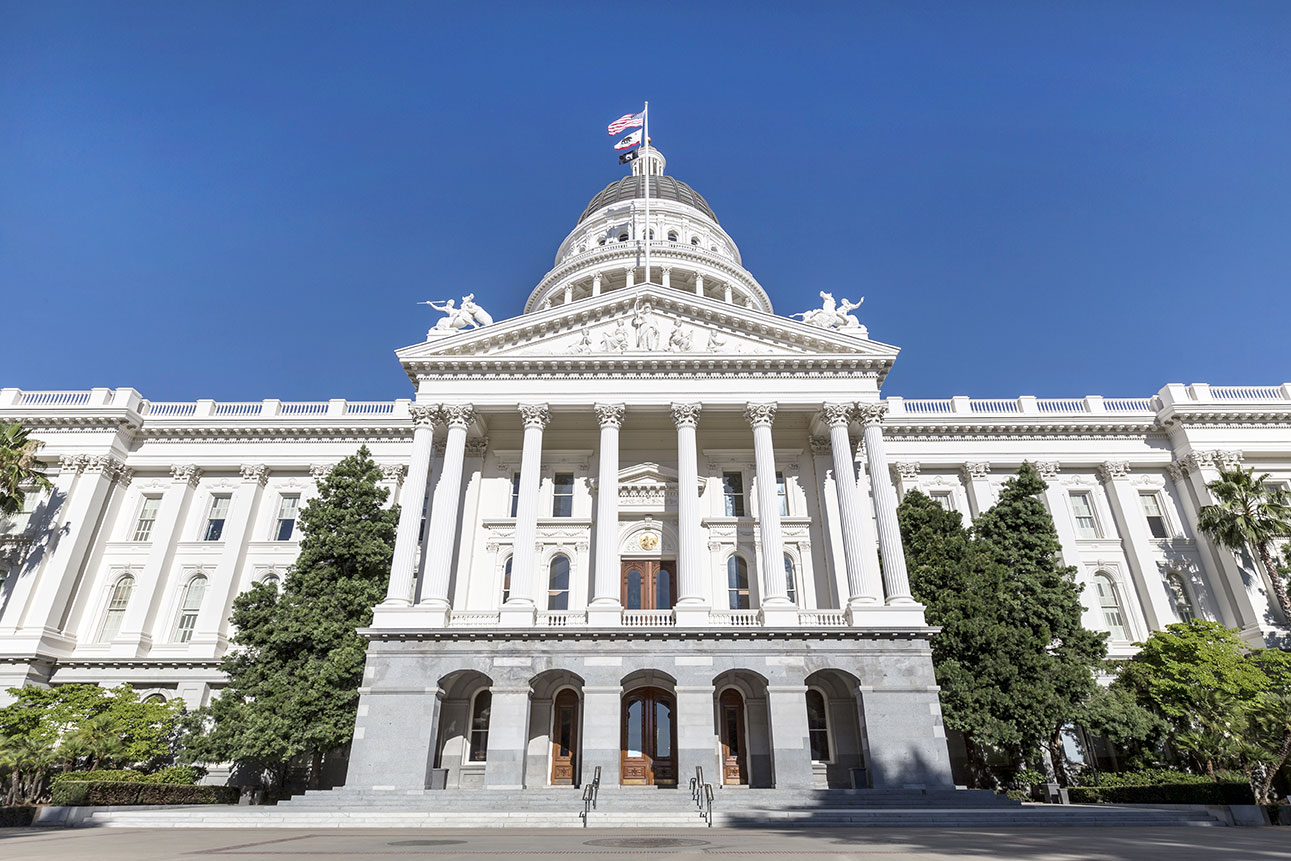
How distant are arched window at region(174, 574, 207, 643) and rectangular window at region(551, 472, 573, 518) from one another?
18171mm

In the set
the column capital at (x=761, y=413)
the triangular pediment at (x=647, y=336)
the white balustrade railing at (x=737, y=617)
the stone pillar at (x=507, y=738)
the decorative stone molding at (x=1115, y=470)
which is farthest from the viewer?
the decorative stone molding at (x=1115, y=470)

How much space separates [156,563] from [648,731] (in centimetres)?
2517

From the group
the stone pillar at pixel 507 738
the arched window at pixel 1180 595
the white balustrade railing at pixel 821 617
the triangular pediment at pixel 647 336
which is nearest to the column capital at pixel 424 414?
the triangular pediment at pixel 647 336

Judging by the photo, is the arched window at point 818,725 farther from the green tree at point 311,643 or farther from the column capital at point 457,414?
the column capital at point 457,414

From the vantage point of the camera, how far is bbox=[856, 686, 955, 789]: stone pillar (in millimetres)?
21656

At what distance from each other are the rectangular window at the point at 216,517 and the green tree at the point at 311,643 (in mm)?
11177

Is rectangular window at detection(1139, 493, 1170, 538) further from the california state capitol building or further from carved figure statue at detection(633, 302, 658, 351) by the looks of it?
carved figure statue at detection(633, 302, 658, 351)

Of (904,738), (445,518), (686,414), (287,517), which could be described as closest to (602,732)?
(904,738)

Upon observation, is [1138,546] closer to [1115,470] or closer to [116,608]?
[1115,470]

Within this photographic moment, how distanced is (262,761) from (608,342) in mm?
19577

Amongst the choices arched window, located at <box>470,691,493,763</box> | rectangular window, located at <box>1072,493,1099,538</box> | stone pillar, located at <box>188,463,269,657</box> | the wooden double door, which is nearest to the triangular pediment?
the wooden double door

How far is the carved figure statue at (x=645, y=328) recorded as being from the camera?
2927cm

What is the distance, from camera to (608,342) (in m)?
29.2

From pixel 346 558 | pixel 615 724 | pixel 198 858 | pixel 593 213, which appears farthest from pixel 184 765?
pixel 593 213
